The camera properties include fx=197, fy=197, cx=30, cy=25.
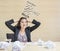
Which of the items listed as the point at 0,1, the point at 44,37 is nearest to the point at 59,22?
the point at 44,37

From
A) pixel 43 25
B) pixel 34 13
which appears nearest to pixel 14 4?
pixel 34 13

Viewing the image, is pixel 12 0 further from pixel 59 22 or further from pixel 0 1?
Result: pixel 59 22

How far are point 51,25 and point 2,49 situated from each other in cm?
272

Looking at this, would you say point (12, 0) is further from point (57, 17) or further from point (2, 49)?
point (2, 49)

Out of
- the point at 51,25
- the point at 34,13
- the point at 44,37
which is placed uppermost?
the point at 34,13

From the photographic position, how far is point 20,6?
5.20 m

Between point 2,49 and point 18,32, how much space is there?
97cm

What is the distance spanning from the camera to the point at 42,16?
5273 millimetres

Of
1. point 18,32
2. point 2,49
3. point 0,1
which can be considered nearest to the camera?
point 2,49

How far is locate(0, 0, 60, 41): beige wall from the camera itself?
518 centimetres

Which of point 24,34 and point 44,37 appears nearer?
point 24,34

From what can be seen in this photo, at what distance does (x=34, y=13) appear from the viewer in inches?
206

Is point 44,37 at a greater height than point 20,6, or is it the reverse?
point 20,6

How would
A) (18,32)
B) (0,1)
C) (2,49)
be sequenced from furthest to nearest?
(0,1) → (18,32) → (2,49)
